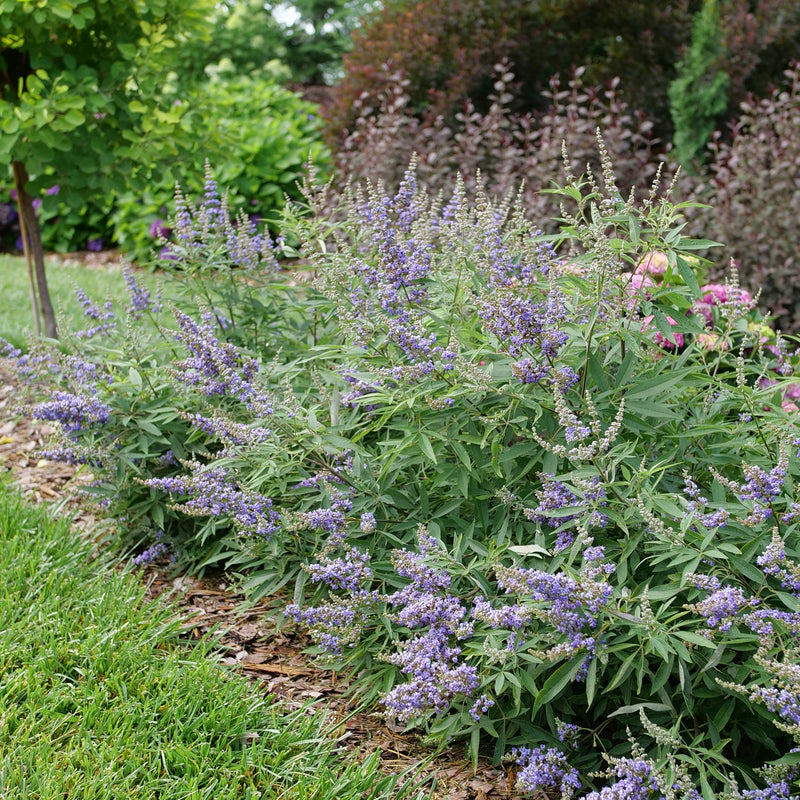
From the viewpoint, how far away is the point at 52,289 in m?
8.30

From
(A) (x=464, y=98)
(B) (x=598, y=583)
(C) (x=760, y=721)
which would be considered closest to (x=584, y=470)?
(B) (x=598, y=583)

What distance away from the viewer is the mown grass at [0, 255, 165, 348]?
22.1 feet

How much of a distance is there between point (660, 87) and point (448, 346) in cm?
732

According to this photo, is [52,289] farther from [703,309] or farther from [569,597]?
[569,597]

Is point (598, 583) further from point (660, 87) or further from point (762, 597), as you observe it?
point (660, 87)

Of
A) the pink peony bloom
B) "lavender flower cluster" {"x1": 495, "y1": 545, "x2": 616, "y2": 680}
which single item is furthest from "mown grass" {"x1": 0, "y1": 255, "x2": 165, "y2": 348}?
"lavender flower cluster" {"x1": 495, "y1": 545, "x2": 616, "y2": 680}

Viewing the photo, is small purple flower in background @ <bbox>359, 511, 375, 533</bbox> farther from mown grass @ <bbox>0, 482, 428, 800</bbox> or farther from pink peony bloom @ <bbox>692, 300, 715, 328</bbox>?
pink peony bloom @ <bbox>692, 300, 715, 328</bbox>

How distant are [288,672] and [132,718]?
2.09ft

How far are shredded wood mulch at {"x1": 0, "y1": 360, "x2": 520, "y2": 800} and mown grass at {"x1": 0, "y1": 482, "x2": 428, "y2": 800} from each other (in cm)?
10

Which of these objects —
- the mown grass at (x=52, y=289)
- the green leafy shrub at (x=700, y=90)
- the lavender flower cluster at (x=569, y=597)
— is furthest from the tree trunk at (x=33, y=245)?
the green leafy shrub at (x=700, y=90)

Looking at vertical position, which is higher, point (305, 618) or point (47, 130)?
point (47, 130)

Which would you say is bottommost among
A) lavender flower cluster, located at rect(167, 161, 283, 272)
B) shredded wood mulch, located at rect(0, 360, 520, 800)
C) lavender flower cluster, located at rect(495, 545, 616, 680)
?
shredded wood mulch, located at rect(0, 360, 520, 800)

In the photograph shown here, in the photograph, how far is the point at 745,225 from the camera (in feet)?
20.8

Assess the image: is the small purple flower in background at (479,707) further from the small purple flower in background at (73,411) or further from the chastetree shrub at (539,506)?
the small purple flower in background at (73,411)
